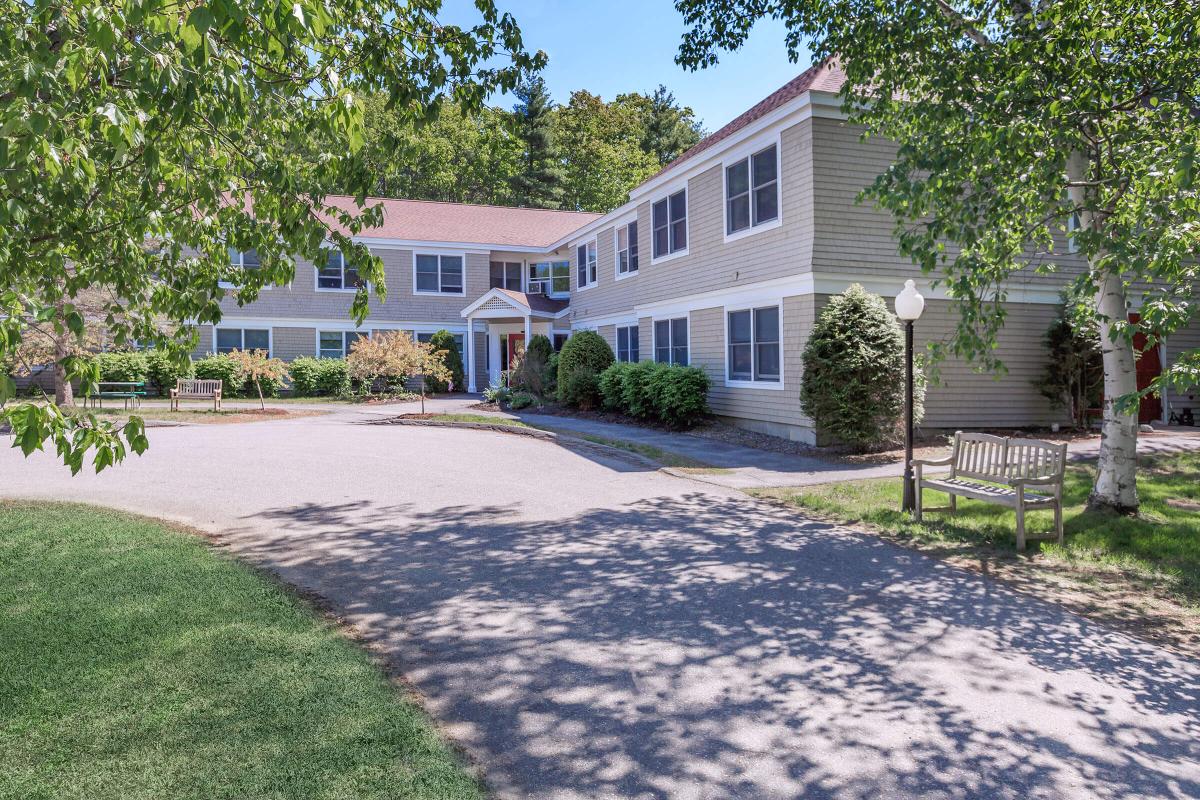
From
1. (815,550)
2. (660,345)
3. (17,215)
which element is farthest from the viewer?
(660,345)

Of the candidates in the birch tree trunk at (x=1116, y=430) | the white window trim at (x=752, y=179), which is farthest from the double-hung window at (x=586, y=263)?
the birch tree trunk at (x=1116, y=430)

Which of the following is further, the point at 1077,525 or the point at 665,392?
the point at 665,392

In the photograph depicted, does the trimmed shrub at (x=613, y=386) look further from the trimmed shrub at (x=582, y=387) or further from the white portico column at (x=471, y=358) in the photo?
the white portico column at (x=471, y=358)

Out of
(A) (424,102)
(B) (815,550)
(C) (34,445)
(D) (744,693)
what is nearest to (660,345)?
(B) (815,550)

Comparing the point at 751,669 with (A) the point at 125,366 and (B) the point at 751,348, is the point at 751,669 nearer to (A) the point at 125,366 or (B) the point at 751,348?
(B) the point at 751,348

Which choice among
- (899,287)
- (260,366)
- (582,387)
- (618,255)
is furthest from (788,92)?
(260,366)

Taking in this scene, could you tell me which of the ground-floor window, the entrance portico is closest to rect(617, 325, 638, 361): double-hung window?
the entrance portico

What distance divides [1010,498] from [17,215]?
7.87m

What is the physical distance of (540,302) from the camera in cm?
2870

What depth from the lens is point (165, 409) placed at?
23.0m

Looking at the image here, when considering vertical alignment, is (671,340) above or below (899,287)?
below

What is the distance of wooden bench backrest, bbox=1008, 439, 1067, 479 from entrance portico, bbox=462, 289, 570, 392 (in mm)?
19130

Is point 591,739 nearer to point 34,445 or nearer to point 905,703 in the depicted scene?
point 905,703

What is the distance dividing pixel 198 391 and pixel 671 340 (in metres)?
14.5
